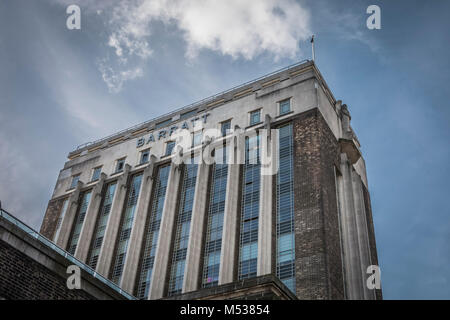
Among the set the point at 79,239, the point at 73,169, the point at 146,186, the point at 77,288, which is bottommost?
the point at 77,288

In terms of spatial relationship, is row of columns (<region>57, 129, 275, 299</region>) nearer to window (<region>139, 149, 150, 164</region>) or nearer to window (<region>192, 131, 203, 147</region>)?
window (<region>139, 149, 150, 164</region>)

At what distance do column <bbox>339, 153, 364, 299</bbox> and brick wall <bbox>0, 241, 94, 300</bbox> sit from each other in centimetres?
2313

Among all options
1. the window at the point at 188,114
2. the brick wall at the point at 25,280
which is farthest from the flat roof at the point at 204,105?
the brick wall at the point at 25,280

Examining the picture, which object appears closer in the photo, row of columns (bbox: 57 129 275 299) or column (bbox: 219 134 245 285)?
column (bbox: 219 134 245 285)

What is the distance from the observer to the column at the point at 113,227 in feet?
151

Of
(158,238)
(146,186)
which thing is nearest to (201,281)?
(158,238)

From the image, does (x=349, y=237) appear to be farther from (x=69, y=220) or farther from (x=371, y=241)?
(x=69, y=220)

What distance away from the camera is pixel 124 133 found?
5872cm

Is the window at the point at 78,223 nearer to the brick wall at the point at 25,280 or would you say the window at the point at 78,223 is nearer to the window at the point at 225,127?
the window at the point at 225,127

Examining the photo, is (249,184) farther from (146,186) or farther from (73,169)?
(73,169)

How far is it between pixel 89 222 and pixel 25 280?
31.8m

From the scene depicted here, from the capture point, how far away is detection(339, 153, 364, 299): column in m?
37.4

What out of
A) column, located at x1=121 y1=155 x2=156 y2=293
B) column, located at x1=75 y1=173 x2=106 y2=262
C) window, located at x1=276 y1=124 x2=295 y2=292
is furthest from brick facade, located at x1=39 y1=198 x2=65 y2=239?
window, located at x1=276 y1=124 x2=295 y2=292
